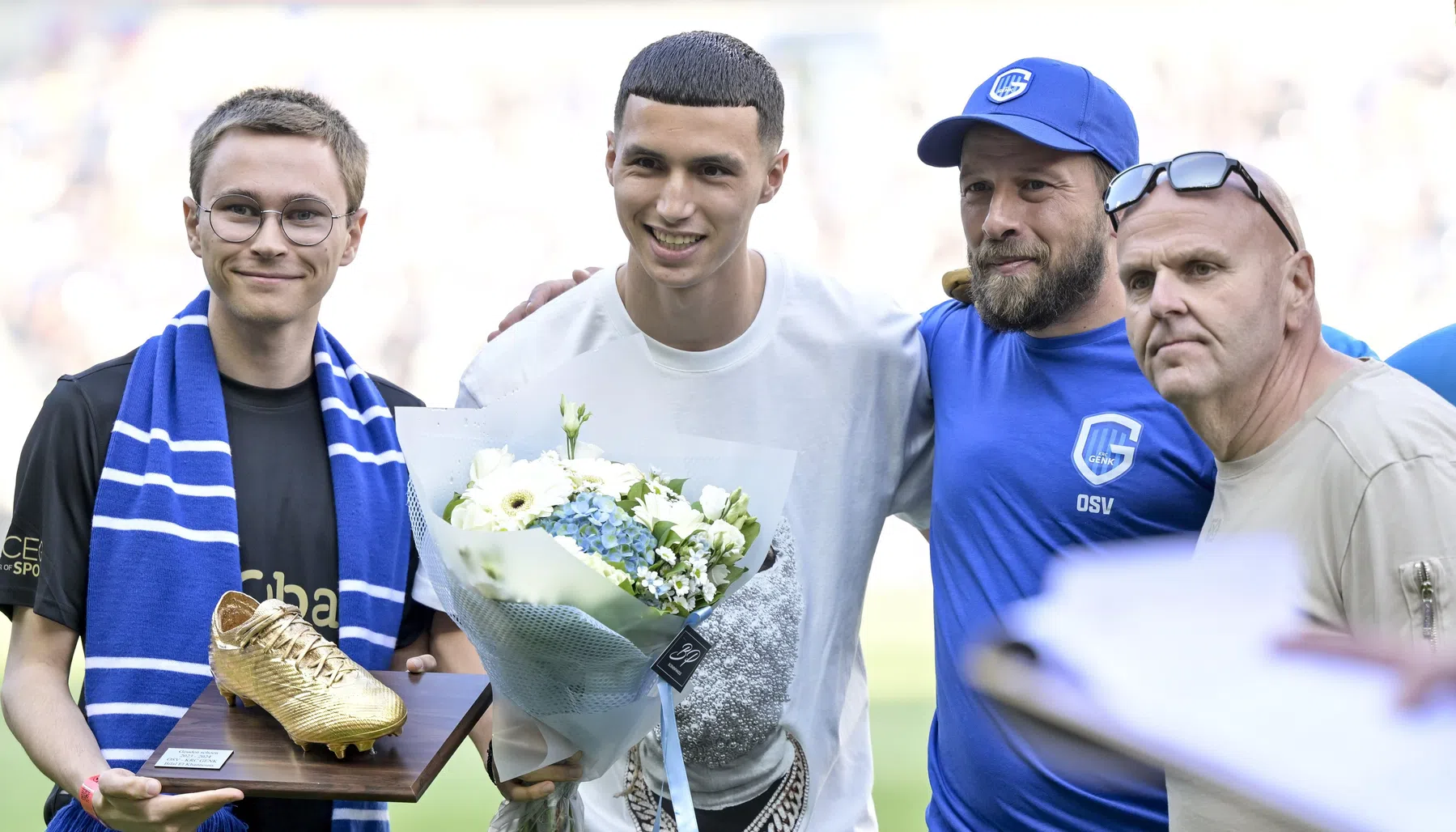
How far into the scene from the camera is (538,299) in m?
2.83

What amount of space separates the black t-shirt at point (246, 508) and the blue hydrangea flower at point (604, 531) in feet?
2.90

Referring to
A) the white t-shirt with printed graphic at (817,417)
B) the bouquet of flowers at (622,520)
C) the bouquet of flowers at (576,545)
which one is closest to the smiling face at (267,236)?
the white t-shirt with printed graphic at (817,417)

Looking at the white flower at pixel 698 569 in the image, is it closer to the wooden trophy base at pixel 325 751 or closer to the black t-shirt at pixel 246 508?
the wooden trophy base at pixel 325 751

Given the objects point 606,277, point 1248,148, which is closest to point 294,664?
point 606,277

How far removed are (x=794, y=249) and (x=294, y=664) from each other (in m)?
6.65

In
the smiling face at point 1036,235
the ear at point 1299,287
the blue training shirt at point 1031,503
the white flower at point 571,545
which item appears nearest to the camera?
the white flower at point 571,545

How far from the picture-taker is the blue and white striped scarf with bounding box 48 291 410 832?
2.34 meters

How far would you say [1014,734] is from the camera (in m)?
2.30

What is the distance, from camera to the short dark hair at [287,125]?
2.54m

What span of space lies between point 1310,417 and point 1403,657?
43 centimetres

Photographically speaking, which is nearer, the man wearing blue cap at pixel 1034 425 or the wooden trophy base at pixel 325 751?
the wooden trophy base at pixel 325 751

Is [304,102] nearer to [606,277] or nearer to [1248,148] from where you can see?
[606,277]

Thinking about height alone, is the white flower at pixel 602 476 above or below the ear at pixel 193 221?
below

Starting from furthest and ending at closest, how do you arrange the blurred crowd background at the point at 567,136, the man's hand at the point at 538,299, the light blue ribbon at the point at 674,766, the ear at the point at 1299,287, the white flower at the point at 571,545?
1. the blurred crowd background at the point at 567,136
2. the man's hand at the point at 538,299
3. the light blue ribbon at the point at 674,766
4. the ear at the point at 1299,287
5. the white flower at the point at 571,545
